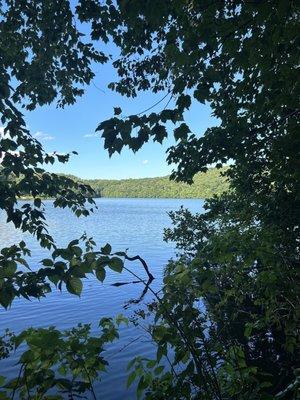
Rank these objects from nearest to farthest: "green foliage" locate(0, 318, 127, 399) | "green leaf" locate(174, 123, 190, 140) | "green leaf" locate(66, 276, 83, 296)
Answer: "green foliage" locate(0, 318, 127, 399), "green leaf" locate(66, 276, 83, 296), "green leaf" locate(174, 123, 190, 140)

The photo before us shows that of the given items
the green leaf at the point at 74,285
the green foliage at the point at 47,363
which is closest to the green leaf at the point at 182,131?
the green leaf at the point at 74,285

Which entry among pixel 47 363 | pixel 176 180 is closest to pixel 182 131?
pixel 47 363

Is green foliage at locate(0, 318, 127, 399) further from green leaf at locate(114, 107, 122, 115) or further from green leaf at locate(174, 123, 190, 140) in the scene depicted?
green leaf at locate(174, 123, 190, 140)

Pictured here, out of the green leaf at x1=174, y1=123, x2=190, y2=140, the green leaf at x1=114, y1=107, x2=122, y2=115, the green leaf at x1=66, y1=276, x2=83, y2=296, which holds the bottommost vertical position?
the green leaf at x1=66, y1=276, x2=83, y2=296

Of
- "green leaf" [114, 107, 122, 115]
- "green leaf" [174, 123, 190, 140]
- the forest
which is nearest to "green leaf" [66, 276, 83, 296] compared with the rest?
the forest

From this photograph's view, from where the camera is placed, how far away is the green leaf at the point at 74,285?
258cm

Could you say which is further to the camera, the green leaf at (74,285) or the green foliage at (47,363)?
the green leaf at (74,285)

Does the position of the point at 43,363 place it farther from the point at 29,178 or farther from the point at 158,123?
the point at 29,178

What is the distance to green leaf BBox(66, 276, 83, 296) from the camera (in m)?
2.58

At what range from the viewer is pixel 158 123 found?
2887 mm

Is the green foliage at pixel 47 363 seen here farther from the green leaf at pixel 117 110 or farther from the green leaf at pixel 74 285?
the green leaf at pixel 117 110

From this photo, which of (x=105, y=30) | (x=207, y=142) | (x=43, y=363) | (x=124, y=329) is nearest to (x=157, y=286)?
(x=124, y=329)

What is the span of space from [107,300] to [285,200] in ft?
49.3

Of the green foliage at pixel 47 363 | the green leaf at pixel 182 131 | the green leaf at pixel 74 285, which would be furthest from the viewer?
the green leaf at pixel 182 131
